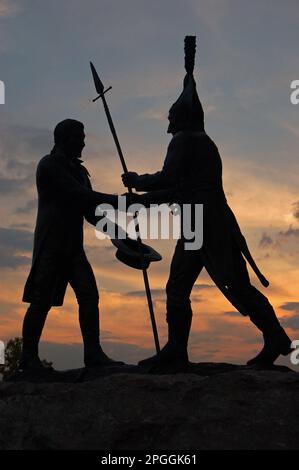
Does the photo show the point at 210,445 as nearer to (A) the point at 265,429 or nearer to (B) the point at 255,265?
(A) the point at 265,429

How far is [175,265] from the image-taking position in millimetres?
8281

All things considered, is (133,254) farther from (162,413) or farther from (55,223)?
(162,413)

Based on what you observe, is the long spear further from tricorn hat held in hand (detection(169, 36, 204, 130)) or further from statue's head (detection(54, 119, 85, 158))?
tricorn hat held in hand (detection(169, 36, 204, 130))

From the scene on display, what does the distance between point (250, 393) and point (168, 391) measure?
30.7 inches

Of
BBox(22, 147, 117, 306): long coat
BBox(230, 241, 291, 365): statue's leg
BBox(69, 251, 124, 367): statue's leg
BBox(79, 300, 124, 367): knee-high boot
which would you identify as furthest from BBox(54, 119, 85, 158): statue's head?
BBox(230, 241, 291, 365): statue's leg

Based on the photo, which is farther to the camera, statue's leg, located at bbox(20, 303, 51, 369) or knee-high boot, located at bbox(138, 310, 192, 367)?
statue's leg, located at bbox(20, 303, 51, 369)

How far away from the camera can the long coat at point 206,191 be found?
8211 mm

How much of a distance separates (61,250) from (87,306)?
0.72 meters

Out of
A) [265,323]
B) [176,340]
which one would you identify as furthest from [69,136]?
[265,323]

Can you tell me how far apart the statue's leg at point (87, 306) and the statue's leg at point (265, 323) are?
1.77 m

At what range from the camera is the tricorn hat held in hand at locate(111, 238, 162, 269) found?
9.02 m

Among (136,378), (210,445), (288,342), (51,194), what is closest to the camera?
(210,445)

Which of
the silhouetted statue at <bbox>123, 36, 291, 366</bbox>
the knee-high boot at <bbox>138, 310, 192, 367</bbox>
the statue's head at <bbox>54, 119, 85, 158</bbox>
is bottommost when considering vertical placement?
the knee-high boot at <bbox>138, 310, 192, 367</bbox>
